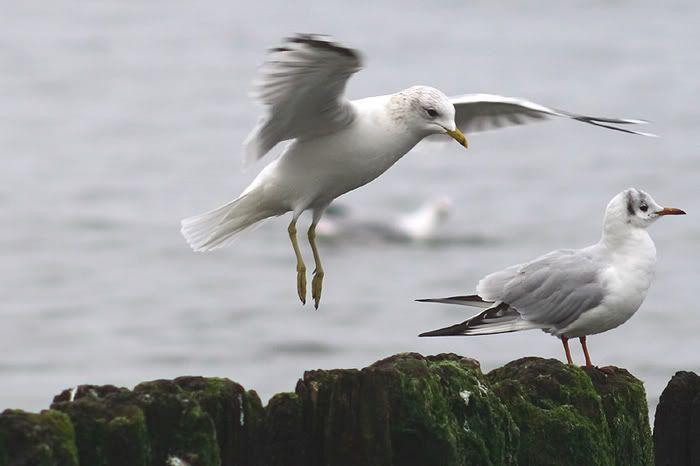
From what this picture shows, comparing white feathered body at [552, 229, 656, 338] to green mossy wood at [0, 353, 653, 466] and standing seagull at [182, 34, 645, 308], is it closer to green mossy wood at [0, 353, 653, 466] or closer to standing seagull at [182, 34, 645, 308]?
standing seagull at [182, 34, 645, 308]

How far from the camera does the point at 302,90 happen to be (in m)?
6.41

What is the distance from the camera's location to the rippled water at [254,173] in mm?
13402

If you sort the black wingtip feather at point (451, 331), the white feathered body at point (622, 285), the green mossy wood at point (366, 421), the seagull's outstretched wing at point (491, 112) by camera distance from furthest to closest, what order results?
the seagull's outstretched wing at point (491, 112) < the white feathered body at point (622, 285) < the black wingtip feather at point (451, 331) < the green mossy wood at point (366, 421)

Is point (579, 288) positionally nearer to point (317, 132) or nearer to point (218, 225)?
point (317, 132)

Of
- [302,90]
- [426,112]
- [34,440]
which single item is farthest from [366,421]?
[426,112]

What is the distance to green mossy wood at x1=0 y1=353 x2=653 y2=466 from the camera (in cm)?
380

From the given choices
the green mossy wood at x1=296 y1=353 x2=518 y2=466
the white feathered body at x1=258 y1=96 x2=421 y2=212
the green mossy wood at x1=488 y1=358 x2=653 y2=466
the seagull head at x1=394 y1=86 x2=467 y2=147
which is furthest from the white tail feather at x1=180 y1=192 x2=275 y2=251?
the green mossy wood at x1=296 y1=353 x2=518 y2=466

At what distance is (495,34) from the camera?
1208 inches

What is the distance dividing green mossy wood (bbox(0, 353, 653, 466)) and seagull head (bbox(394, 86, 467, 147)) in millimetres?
1988

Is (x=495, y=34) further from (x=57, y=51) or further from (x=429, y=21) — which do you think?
(x=57, y=51)

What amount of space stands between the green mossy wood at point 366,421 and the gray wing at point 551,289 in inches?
45.8

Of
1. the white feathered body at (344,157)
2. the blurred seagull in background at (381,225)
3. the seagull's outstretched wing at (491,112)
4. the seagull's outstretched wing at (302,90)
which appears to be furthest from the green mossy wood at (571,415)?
the blurred seagull in background at (381,225)

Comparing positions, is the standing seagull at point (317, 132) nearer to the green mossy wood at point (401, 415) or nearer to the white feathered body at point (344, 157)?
the white feathered body at point (344, 157)

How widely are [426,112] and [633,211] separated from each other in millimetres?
1039
